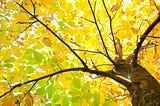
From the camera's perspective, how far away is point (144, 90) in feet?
7.98

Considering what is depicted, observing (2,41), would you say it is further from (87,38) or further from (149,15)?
(149,15)

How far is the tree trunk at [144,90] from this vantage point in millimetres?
2262

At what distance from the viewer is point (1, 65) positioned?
11.8 ft

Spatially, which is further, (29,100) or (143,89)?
(29,100)

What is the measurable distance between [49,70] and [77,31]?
1166mm

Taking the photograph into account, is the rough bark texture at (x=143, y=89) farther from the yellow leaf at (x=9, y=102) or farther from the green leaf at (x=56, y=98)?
the yellow leaf at (x=9, y=102)

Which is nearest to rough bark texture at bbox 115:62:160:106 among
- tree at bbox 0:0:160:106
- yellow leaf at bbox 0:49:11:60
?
tree at bbox 0:0:160:106

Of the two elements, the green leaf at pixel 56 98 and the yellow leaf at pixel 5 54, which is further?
the yellow leaf at pixel 5 54

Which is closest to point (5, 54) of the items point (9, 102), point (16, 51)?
point (16, 51)

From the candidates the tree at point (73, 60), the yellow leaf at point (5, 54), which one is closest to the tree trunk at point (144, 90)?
the tree at point (73, 60)

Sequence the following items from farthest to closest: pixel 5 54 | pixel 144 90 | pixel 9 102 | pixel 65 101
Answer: pixel 5 54 → pixel 65 101 → pixel 9 102 → pixel 144 90

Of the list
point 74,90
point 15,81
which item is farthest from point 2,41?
point 74,90

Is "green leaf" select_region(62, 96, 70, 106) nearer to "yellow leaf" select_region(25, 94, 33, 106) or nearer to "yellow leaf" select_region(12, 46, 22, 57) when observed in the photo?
"yellow leaf" select_region(25, 94, 33, 106)

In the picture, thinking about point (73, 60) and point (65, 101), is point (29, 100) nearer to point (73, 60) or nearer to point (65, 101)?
point (65, 101)
